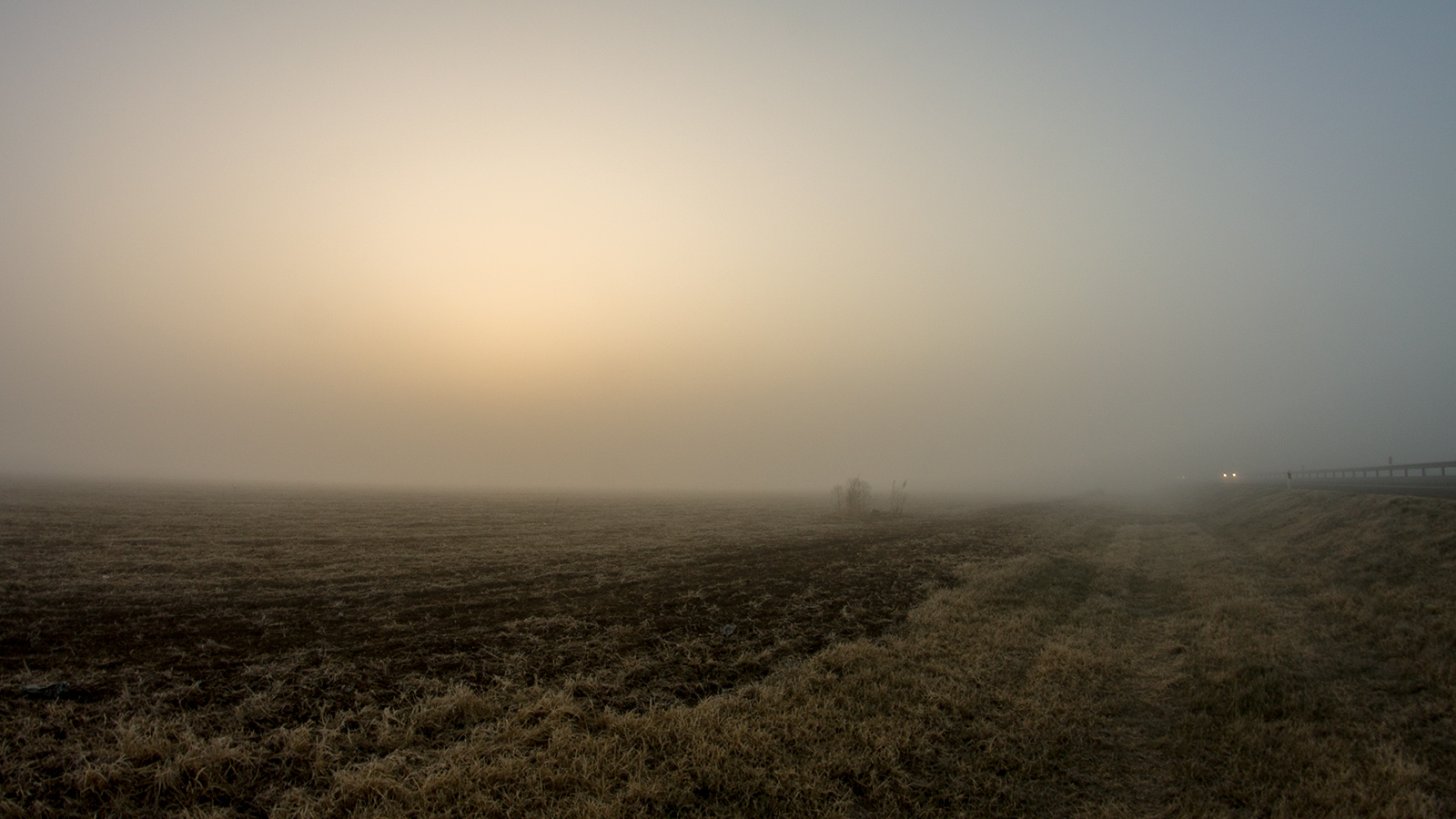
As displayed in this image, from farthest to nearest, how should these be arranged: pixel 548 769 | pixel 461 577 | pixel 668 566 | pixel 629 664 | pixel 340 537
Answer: pixel 340 537 → pixel 668 566 → pixel 461 577 → pixel 629 664 → pixel 548 769

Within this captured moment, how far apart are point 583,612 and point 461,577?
5.36 m

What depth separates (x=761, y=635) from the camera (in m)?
11.1

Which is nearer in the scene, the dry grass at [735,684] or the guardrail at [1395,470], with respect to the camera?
the dry grass at [735,684]

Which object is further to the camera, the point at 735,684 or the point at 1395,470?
the point at 1395,470

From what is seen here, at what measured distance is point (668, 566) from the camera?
59.6 ft

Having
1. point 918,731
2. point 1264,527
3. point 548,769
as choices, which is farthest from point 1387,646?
point 1264,527

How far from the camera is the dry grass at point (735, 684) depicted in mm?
5715

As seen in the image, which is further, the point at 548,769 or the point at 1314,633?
the point at 1314,633

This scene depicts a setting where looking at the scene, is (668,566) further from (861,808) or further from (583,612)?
(861,808)

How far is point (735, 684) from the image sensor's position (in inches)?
338

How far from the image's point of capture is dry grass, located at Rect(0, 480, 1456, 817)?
5715 mm

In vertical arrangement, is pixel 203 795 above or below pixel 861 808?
above

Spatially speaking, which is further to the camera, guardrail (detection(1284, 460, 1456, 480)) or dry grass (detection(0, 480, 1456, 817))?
guardrail (detection(1284, 460, 1456, 480))

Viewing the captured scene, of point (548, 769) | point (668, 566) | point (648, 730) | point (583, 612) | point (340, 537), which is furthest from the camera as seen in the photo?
point (340, 537)
